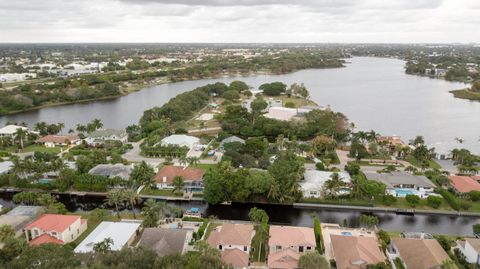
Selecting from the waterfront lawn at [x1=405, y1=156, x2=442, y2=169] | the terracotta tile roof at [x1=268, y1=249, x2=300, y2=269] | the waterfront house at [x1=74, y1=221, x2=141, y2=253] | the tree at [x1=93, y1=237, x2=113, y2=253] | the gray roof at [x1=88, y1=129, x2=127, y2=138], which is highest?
the gray roof at [x1=88, y1=129, x2=127, y2=138]

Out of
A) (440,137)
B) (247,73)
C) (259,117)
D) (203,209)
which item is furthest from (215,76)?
(203,209)

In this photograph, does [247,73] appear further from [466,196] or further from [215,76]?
[466,196]

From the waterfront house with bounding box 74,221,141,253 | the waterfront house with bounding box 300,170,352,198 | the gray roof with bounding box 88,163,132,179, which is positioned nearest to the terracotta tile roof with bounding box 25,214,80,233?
the waterfront house with bounding box 74,221,141,253

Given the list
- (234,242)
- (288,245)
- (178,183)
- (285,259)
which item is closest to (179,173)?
(178,183)

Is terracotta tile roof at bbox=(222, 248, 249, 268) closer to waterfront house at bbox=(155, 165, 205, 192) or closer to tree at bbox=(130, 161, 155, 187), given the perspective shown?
waterfront house at bbox=(155, 165, 205, 192)

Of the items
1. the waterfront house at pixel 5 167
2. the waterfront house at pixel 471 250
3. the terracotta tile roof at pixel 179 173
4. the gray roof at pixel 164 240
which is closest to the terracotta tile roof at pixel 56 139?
the waterfront house at pixel 5 167

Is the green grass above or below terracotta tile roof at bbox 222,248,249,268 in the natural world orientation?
below
